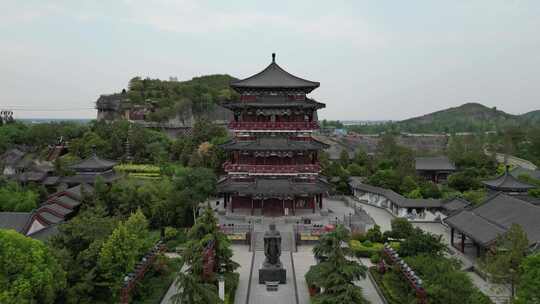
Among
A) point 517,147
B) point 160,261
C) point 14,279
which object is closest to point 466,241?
point 160,261

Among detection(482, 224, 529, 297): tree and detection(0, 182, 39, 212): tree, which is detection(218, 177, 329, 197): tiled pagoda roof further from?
detection(0, 182, 39, 212): tree

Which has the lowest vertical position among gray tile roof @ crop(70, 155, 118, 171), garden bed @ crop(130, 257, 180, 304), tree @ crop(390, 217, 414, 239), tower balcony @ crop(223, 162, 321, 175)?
garden bed @ crop(130, 257, 180, 304)

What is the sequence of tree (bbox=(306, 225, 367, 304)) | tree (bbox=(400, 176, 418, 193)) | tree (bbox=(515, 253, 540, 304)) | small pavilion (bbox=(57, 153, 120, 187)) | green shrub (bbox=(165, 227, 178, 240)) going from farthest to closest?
tree (bbox=(400, 176, 418, 193)) < small pavilion (bbox=(57, 153, 120, 187)) < green shrub (bbox=(165, 227, 178, 240)) < tree (bbox=(306, 225, 367, 304)) < tree (bbox=(515, 253, 540, 304))

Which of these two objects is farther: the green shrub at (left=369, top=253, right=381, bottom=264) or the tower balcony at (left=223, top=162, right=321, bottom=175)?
the tower balcony at (left=223, top=162, right=321, bottom=175)

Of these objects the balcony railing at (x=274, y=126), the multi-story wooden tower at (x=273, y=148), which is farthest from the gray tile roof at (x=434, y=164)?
the balcony railing at (x=274, y=126)

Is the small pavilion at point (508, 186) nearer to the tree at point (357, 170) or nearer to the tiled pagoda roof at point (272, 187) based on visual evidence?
the tiled pagoda roof at point (272, 187)

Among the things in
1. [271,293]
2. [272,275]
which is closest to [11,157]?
[272,275]

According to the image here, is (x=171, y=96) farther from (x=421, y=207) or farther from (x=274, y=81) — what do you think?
(x=421, y=207)

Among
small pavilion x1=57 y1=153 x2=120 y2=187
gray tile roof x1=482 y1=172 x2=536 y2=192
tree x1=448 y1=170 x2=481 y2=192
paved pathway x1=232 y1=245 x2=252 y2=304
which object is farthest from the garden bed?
tree x1=448 y1=170 x2=481 y2=192
